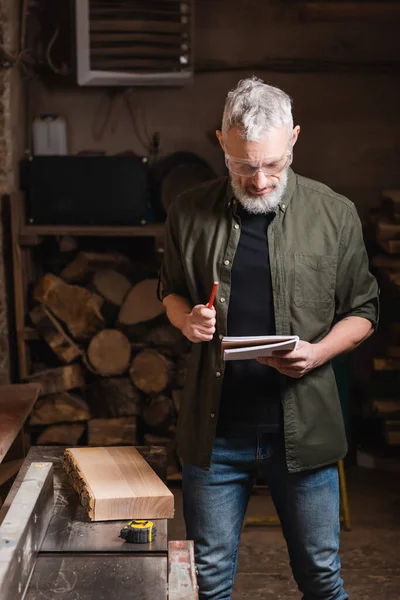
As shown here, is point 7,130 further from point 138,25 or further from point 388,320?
point 388,320

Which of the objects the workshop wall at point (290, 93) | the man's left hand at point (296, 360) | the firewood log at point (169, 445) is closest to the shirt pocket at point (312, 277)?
the man's left hand at point (296, 360)

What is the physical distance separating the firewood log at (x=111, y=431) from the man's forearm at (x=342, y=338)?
2.30 metres

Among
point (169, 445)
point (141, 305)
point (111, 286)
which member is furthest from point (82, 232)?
point (169, 445)

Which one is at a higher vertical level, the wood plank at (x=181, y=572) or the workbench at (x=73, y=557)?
the workbench at (x=73, y=557)

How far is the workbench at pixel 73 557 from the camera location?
181 cm

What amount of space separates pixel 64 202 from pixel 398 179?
1882 mm

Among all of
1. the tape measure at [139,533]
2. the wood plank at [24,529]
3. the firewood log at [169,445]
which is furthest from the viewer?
the firewood log at [169,445]

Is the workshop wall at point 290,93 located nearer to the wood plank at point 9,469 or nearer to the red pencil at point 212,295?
the wood plank at point 9,469

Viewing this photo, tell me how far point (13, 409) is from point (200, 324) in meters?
1.10

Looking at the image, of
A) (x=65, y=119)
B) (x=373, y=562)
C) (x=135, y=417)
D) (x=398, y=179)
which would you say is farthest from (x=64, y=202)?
(x=373, y=562)

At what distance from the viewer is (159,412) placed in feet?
15.1

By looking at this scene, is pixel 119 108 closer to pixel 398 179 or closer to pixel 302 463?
pixel 398 179

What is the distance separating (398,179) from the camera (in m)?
4.99

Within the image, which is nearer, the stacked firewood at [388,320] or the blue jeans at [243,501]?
the blue jeans at [243,501]
